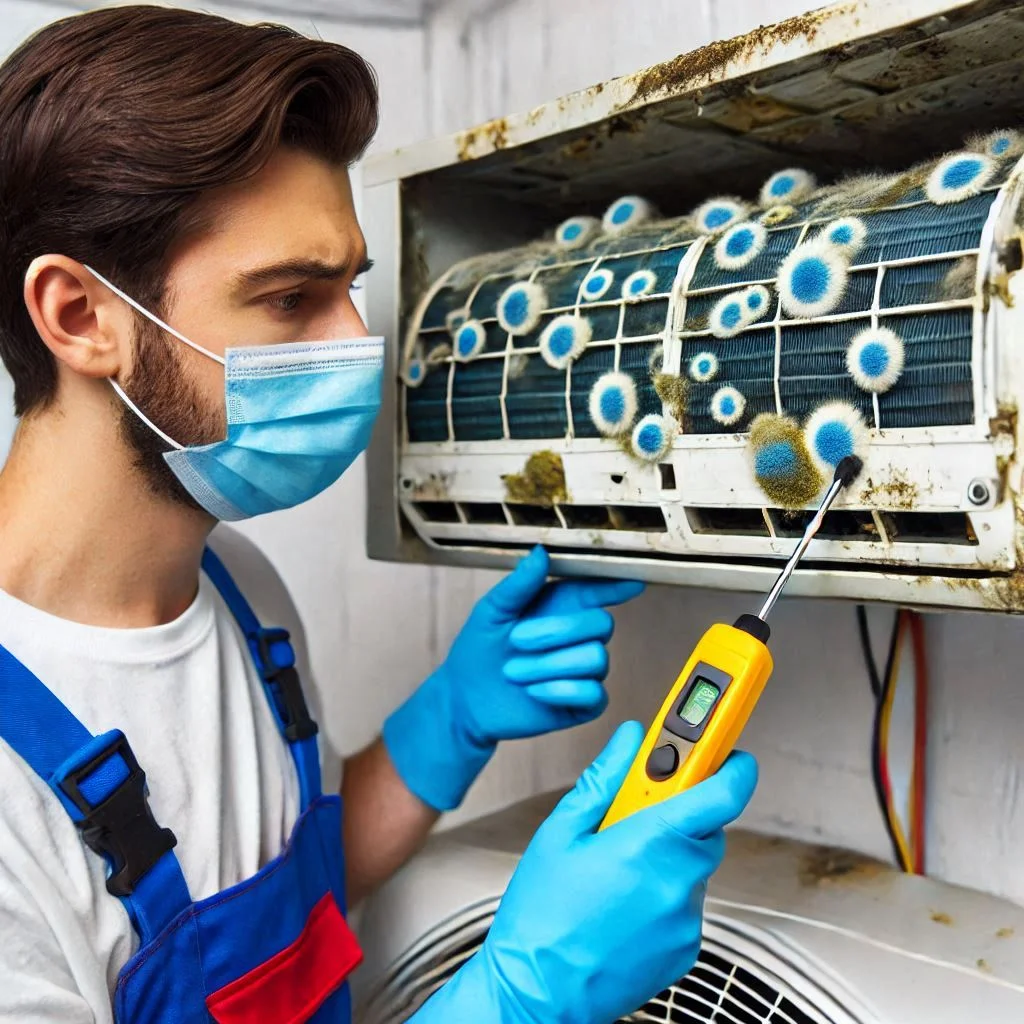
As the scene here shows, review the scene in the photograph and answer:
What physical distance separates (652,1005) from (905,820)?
0.31 metres

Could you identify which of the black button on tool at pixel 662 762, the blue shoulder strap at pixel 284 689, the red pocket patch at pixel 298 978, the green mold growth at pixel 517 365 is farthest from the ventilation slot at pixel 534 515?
the red pocket patch at pixel 298 978

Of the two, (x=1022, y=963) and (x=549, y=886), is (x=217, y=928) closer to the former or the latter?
(x=549, y=886)

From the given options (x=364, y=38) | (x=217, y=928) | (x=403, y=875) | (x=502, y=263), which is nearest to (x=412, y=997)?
(x=403, y=875)

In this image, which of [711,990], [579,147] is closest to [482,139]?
[579,147]

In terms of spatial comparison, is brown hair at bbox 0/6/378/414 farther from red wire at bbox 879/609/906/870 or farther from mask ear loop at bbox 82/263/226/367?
red wire at bbox 879/609/906/870

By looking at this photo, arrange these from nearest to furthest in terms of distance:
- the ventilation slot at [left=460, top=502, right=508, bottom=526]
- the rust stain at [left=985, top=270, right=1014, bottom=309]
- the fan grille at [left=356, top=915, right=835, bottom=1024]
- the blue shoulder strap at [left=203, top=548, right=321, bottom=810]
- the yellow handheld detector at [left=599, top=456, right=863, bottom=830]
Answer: the rust stain at [left=985, top=270, right=1014, bottom=309] < the yellow handheld detector at [left=599, top=456, right=863, bottom=830] < the fan grille at [left=356, top=915, right=835, bottom=1024] < the ventilation slot at [left=460, top=502, right=508, bottom=526] < the blue shoulder strap at [left=203, top=548, right=321, bottom=810]

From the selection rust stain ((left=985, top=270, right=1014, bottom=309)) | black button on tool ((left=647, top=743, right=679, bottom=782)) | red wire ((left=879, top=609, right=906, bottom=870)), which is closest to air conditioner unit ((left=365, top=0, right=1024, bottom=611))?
rust stain ((left=985, top=270, right=1014, bottom=309))

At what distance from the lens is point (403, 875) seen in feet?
3.36

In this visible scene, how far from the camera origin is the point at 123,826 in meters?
0.79

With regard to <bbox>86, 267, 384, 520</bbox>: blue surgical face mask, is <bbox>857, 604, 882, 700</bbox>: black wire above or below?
below

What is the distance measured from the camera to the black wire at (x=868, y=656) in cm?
98

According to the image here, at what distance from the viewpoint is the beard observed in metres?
0.84

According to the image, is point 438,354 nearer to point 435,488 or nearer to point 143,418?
point 435,488

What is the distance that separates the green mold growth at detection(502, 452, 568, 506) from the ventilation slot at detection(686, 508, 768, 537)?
0.12m
